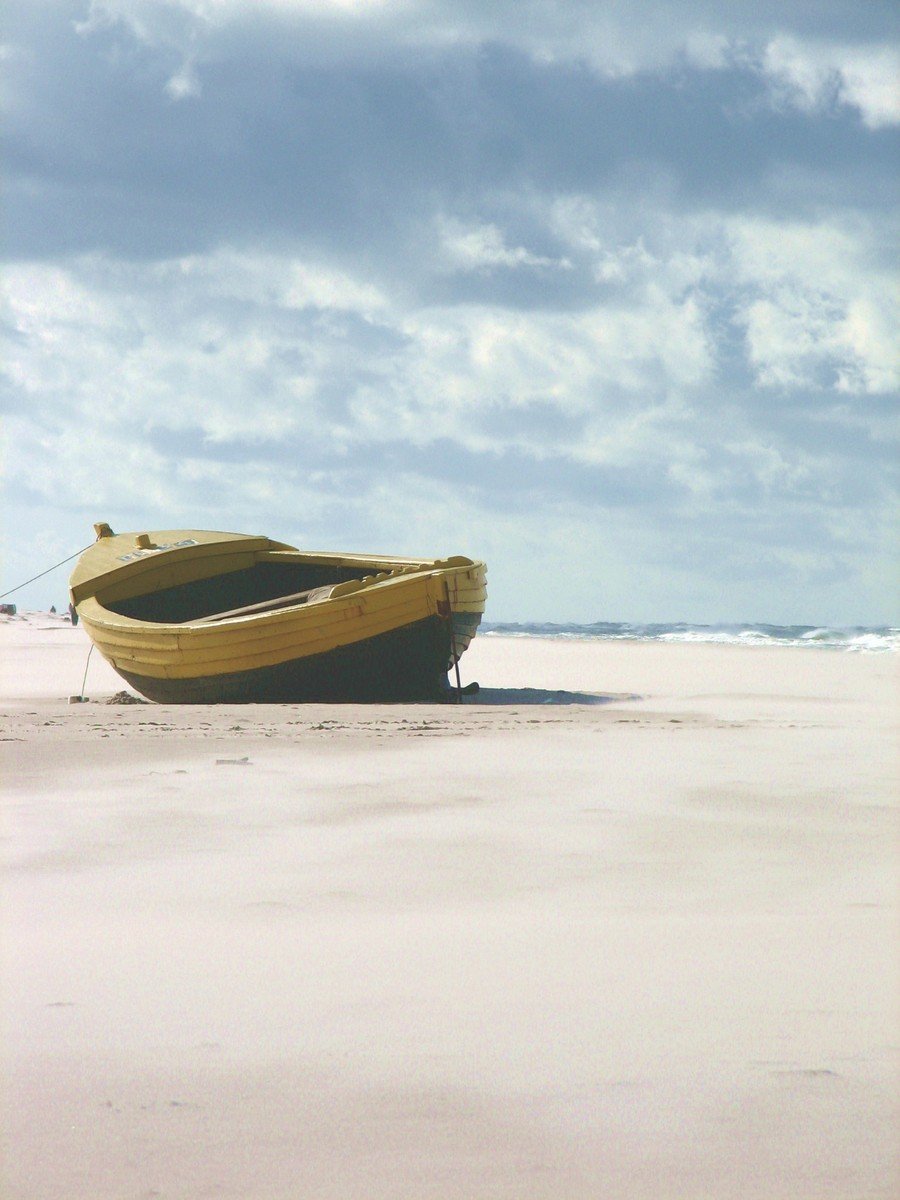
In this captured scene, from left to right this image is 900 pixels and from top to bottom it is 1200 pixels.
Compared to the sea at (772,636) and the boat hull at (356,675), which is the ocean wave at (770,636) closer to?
the sea at (772,636)

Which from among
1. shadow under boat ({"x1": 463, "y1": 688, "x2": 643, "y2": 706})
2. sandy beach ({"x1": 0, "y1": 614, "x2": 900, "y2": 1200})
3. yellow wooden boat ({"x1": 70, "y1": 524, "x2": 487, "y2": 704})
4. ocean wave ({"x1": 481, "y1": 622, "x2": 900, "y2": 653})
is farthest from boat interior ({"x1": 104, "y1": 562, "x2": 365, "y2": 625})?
ocean wave ({"x1": 481, "y1": 622, "x2": 900, "y2": 653})

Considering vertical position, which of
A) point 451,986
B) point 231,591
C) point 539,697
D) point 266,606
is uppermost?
point 231,591

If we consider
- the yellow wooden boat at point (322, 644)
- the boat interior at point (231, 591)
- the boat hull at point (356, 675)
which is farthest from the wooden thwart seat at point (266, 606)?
the boat hull at point (356, 675)

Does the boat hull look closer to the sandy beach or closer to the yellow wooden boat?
the yellow wooden boat

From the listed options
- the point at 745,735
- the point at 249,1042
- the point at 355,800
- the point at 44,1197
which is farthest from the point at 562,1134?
the point at 745,735

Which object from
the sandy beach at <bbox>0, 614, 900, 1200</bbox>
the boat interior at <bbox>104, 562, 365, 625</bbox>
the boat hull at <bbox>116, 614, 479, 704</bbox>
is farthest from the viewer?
the boat interior at <bbox>104, 562, 365, 625</bbox>

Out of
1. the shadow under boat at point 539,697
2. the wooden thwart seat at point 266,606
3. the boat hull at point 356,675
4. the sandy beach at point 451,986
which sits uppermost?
the wooden thwart seat at point 266,606

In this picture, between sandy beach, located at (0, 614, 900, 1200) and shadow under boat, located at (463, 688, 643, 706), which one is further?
shadow under boat, located at (463, 688, 643, 706)

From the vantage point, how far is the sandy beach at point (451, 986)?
1.79m

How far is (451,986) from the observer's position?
8.13 ft

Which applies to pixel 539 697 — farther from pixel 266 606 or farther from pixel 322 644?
pixel 266 606

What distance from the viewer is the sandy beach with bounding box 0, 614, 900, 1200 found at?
1794 millimetres

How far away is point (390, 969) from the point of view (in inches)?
102

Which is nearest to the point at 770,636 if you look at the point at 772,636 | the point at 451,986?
the point at 772,636
